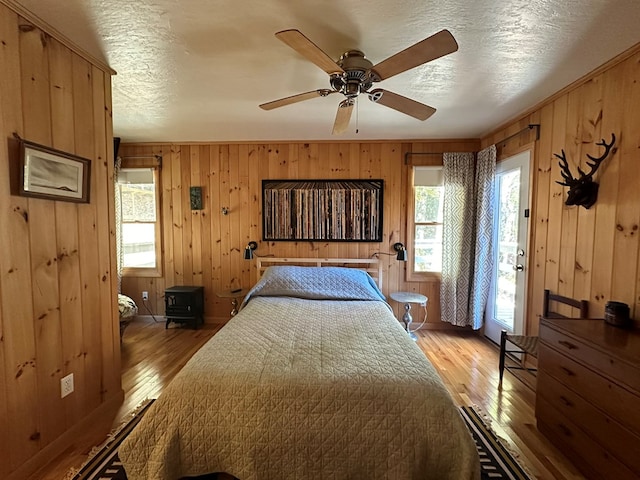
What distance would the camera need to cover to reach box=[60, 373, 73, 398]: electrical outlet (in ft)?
5.67

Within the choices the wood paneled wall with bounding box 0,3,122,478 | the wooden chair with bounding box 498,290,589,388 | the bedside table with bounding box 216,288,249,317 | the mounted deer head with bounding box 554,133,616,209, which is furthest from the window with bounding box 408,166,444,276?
the wood paneled wall with bounding box 0,3,122,478

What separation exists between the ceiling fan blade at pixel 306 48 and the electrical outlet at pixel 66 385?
225 centimetres

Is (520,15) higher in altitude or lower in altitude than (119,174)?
higher

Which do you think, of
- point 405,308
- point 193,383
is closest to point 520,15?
point 193,383

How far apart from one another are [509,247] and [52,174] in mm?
3774

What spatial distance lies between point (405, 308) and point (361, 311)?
1345 mm

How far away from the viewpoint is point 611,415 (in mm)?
1384

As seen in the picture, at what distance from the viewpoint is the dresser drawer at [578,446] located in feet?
4.46

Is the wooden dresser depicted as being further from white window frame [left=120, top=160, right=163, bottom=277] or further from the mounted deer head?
white window frame [left=120, top=160, right=163, bottom=277]

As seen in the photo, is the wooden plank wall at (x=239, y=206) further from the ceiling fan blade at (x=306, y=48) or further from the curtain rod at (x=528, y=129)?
the ceiling fan blade at (x=306, y=48)

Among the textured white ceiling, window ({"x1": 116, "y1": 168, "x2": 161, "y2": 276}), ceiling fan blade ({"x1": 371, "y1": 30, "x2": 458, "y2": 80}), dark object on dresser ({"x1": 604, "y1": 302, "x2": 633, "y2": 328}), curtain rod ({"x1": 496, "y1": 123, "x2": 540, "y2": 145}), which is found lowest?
dark object on dresser ({"x1": 604, "y1": 302, "x2": 633, "y2": 328})

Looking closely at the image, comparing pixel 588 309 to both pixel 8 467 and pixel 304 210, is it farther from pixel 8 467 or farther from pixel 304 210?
pixel 8 467

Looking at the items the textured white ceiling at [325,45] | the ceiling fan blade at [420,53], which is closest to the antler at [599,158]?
the textured white ceiling at [325,45]

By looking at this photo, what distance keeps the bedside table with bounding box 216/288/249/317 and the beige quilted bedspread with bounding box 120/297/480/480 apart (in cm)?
197
